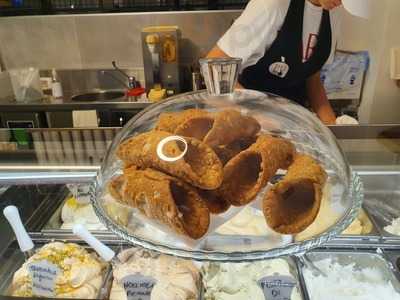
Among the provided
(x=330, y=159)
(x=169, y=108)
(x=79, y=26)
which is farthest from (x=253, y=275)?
(x=79, y=26)

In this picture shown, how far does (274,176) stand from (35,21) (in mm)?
3733

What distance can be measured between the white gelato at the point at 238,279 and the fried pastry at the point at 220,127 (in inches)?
17.5

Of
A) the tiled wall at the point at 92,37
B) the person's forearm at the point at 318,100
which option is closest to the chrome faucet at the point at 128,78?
the tiled wall at the point at 92,37

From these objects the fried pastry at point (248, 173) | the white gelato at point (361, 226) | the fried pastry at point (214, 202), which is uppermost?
the fried pastry at point (248, 173)

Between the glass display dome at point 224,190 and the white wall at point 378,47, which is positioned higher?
the glass display dome at point 224,190

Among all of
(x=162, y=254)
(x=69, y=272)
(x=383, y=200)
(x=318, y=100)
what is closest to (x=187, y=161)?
(x=162, y=254)

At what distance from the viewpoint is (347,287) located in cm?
104

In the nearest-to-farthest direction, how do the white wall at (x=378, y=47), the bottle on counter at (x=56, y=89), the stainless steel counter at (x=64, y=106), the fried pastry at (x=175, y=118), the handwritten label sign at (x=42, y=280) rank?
the fried pastry at (x=175, y=118), the handwritten label sign at (x=42, y=280), the white wall at (x=378, y=47), the stainless steel counter at (x=64, y=106), the bottle on counter at (x=56, y=89)

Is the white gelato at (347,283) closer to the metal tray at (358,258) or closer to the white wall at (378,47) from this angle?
the metal tray at (358,258)

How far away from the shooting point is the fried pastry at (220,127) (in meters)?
0.71

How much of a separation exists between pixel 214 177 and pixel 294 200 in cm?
16

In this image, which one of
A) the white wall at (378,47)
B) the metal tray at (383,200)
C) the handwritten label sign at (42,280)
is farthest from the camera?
the white wall at (378,47)

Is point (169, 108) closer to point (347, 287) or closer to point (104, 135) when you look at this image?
point (104, 135)

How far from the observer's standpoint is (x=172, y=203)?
63 cm
